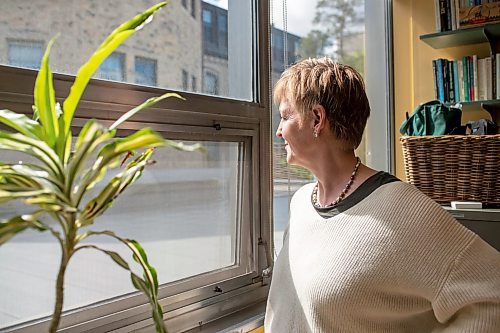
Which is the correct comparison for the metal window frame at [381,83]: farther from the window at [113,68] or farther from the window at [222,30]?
the window at [113,68]

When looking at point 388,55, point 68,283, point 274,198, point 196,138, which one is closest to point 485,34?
point 388,55

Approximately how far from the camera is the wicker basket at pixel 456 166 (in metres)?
2.11

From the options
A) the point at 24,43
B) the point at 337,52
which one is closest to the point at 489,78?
the point at 337,52

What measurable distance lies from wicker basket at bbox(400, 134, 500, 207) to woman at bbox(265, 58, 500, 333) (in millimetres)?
804

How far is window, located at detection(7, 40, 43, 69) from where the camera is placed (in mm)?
1202

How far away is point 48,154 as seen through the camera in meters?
0.75

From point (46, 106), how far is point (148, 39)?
81 cm

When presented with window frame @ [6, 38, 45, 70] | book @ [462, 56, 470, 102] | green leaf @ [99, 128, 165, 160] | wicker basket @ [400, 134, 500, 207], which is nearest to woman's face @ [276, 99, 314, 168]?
window frame @ [6, 38, 45, 70]

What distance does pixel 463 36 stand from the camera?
2.54 metres

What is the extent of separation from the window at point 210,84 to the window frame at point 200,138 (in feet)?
0.17

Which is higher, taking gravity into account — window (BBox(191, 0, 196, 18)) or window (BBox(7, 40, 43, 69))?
window (BBox(191, 0, 196, 18))

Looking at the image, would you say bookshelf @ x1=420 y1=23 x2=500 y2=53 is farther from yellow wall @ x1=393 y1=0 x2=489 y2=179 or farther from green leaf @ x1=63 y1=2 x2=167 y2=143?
green leaf @ x1=63 y1=2 x2=167 y2=143

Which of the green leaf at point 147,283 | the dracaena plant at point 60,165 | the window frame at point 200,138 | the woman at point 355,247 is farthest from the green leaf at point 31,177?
the woman at point 355,247

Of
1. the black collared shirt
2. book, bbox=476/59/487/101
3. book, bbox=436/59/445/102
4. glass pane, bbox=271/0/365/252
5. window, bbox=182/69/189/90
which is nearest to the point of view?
the black collared shirt
